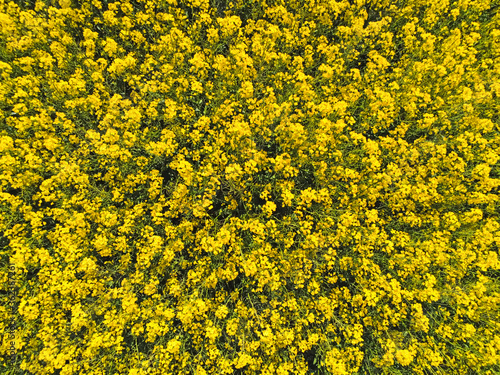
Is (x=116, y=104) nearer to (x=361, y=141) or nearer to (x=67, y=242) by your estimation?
(x=67, y=242)

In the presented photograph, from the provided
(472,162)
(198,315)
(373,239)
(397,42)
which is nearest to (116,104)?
(198,315)

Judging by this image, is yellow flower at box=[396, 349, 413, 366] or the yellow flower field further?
the yellow flower field

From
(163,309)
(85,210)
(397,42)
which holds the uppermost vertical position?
(397,42)

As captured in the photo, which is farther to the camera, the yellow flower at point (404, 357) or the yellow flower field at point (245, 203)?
the yellow flower field at point (245, 203)

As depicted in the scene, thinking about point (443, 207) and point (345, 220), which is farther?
point (443, 207)

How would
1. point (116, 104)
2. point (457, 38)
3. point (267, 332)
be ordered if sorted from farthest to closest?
point (457, 38) < point (116, 104) < point (267, 332)

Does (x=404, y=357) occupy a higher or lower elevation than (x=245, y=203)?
lower

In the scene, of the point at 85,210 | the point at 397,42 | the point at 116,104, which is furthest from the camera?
the point at 397,42

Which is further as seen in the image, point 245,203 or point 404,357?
point 245,203
